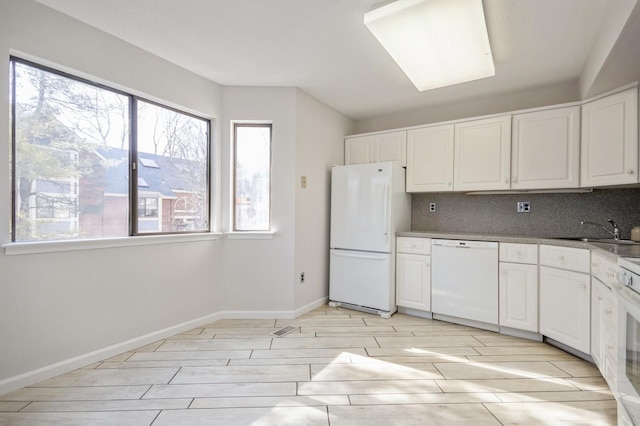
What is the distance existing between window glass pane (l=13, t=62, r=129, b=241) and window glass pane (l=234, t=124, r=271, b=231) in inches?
42.7

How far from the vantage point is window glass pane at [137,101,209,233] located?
2699mm

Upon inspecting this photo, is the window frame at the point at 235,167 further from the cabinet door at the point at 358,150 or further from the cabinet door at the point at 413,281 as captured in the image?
the cabinet door at the point at 413,281

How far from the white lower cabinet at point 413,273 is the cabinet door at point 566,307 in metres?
1.01

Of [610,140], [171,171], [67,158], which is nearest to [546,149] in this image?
[610,140]

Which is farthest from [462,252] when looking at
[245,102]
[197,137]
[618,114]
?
[197,137]

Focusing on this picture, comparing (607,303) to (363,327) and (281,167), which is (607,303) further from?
(281,167)

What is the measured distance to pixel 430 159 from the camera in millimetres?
3518

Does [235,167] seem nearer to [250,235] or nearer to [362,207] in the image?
[250,235]

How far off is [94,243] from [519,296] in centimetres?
357

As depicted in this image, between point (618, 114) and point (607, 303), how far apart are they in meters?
1.49

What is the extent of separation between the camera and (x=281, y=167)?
329 centimetres

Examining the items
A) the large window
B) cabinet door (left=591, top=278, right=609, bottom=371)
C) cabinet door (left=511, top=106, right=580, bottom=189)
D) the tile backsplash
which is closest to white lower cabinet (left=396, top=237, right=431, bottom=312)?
the tile backsplash

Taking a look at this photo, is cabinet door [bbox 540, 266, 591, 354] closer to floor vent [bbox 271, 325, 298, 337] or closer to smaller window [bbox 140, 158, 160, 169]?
floor vent [bbox 271, 325, 298, 337]

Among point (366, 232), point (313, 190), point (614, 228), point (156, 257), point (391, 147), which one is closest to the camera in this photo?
point (156, 257)
